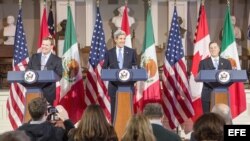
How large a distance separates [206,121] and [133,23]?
7.23 metres

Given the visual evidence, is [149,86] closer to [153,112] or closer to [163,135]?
[153,112]

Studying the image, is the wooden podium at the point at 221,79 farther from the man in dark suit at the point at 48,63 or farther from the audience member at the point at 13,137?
the audience member at the point at 13,137

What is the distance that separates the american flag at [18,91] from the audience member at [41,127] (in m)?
3.55

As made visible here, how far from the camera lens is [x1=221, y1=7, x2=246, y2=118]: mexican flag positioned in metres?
7.26

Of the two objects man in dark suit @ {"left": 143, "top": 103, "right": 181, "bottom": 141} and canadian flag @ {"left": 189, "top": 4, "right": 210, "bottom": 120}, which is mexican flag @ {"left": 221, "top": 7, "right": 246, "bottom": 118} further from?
man in dark suit @ {"left": 143, "top": 103, "right": 181, "bottom": 141}

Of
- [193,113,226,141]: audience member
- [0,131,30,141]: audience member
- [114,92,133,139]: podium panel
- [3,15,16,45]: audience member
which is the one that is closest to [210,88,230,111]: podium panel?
[114,92,133,139]: podium panel

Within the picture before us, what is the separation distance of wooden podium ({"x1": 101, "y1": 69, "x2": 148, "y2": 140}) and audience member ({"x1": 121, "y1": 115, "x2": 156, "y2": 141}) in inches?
106

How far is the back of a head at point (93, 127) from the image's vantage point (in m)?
3.29

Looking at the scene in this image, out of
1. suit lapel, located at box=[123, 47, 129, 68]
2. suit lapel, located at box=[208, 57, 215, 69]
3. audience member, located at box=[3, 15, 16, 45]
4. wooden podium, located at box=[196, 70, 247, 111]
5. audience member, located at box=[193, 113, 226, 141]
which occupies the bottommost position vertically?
audience member, located at box=[193, 113, 226, 141]

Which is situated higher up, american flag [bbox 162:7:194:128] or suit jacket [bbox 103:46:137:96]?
suit jacket [bbox 103:46:137:96]

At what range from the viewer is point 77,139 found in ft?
10.9

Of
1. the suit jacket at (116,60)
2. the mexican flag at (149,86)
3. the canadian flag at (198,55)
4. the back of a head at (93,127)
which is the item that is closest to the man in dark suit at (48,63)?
the suit jacket at (116,60)

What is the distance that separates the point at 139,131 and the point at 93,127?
0.33 meters

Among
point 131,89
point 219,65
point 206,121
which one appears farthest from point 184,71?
point 206,121
